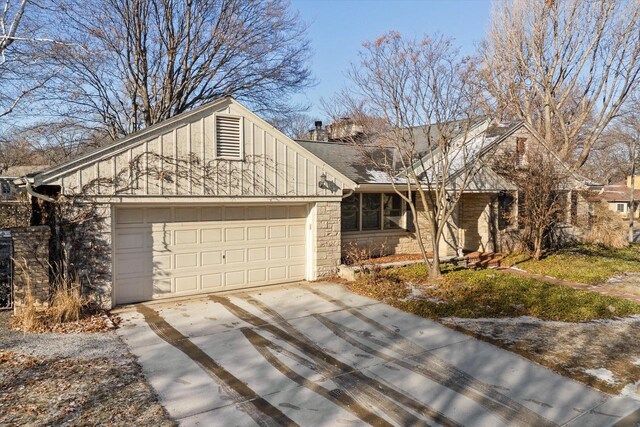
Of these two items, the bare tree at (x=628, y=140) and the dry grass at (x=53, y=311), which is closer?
the dry grass at (x=53, y=311)

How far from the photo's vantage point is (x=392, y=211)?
47.3 ft

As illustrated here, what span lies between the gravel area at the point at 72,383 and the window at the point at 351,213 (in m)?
7.70

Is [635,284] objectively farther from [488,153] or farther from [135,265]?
[135,265]

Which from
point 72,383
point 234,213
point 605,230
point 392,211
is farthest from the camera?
point 605,230

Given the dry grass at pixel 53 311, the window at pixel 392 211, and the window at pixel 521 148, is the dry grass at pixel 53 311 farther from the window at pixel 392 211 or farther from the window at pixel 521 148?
the window at pixel 521 148

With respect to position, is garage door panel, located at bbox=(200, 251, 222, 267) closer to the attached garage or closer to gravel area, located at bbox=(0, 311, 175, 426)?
the attached garage

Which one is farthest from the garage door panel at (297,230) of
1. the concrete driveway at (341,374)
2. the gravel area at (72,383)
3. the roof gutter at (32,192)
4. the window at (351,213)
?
the roof gutter at (32,192)

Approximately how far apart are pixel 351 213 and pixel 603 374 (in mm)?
8442

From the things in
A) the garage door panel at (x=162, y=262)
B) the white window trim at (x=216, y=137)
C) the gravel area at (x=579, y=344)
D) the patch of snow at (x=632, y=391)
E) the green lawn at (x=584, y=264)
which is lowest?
the patch of snow at (x=632, y=391)

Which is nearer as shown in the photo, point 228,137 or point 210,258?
point 228,137

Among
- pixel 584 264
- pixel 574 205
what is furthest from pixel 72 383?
pixel 574 205

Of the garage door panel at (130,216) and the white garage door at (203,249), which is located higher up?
the garage door panel at (130,216)

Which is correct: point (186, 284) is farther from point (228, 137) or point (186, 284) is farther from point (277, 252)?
point (228, 137)

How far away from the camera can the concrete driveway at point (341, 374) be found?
483cm
